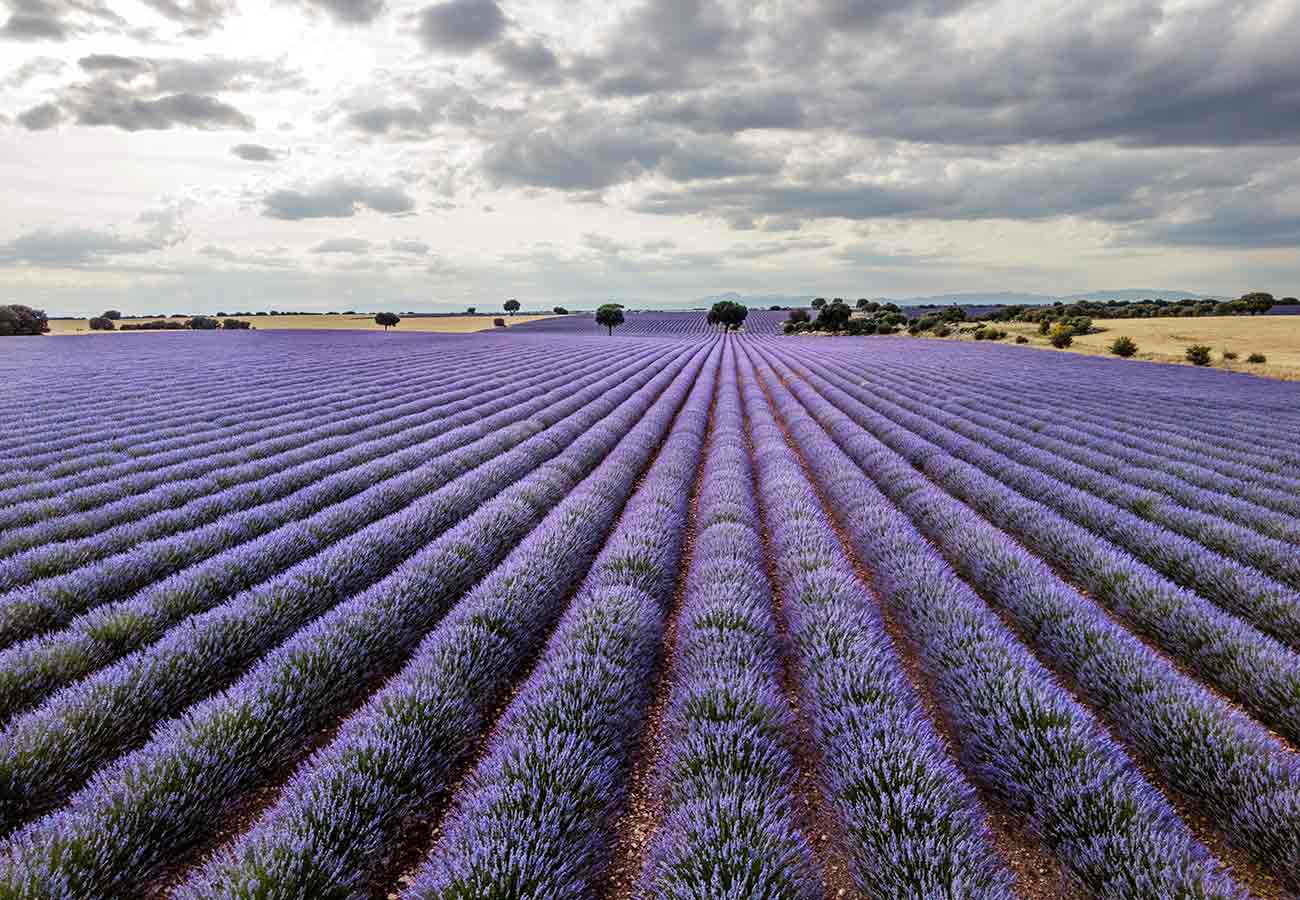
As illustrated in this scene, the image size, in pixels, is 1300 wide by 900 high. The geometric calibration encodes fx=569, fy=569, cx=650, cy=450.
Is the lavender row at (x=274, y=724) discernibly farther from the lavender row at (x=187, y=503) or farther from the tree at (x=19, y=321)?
the tree at (x=19, y=321)

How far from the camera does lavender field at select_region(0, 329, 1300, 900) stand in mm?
2166

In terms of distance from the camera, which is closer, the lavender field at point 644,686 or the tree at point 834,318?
the lavender field at point 644,686

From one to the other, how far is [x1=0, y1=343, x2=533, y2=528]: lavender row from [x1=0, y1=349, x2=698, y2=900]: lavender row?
4529 millimetres

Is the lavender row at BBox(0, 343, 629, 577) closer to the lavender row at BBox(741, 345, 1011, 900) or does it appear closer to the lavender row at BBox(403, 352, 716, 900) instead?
the lavender row at BBox(403, 352, 716, 900)

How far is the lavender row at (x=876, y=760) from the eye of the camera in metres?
2.07

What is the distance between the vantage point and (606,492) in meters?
7.01

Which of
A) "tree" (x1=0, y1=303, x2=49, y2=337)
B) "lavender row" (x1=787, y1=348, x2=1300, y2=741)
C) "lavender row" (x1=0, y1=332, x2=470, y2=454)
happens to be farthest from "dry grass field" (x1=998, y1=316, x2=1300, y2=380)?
"tree" (x1=0, y1=303, x2=49, y2=337)

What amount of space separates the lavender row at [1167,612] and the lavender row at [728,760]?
2.74 m

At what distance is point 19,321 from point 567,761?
A: 240 feet

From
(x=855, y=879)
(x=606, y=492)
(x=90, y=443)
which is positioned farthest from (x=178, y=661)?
(x=90, y=443)

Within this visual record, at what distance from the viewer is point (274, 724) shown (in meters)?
2.85

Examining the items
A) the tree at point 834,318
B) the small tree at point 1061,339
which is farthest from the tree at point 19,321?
the small tree at point 1061,339

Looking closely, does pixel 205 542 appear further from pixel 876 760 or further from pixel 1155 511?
pixel 1155 511

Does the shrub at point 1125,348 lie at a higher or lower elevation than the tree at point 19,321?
lower
